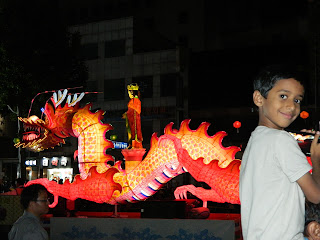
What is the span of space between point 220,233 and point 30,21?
15.1m

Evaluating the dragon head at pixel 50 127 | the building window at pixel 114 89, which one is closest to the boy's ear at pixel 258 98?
the dragon head at pixel 50 127

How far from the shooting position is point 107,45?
29.0 meters

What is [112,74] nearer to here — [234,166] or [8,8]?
[8,8]

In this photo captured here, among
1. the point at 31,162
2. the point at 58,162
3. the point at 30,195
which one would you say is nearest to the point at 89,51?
the point at 58,162

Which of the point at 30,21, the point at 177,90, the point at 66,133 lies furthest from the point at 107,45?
the point at 66,133

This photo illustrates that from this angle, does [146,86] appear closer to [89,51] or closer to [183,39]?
[89,51]

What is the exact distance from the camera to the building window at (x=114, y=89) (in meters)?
28.4

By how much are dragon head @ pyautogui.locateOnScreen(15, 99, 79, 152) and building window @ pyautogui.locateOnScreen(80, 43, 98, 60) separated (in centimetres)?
1780

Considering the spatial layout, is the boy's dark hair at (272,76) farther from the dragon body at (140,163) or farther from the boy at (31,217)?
the dragon body at (140,163)

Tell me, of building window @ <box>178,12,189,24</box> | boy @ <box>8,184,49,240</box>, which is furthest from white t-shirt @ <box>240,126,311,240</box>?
building window @ <box>178,12,189,24</box>

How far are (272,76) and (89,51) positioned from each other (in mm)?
28103

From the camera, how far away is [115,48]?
28828 millimetres

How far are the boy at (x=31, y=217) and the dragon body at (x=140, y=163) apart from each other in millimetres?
5603

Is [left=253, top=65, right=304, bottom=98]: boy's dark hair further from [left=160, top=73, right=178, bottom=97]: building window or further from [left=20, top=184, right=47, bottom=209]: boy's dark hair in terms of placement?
[left=160, top=73, right=178, bottom=97]: building window
